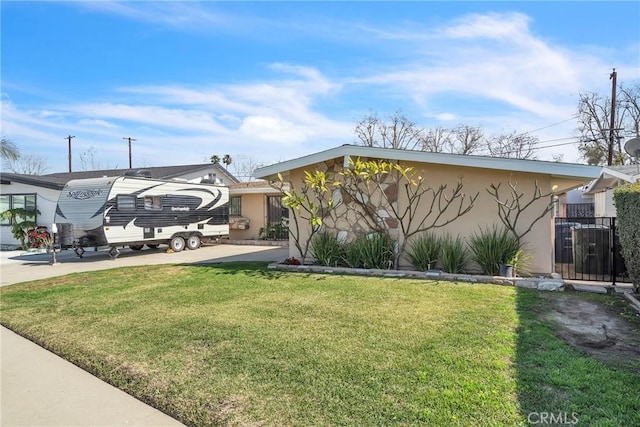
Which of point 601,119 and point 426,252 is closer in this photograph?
point 426,252

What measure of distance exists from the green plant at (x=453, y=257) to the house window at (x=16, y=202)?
58.0 ft

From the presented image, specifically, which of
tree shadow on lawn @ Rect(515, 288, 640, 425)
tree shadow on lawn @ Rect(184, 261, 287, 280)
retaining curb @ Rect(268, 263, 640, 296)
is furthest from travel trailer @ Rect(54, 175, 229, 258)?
tree shadow on lawn @ Rect(515, 288, 640, 425)

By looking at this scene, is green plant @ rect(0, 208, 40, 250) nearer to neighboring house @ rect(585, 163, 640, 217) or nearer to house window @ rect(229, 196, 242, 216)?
house window @ rect(229, 196, 242, 216)

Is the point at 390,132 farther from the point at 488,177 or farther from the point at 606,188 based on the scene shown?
the point at 488,177

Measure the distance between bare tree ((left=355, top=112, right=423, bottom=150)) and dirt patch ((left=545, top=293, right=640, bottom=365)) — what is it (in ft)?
87.8

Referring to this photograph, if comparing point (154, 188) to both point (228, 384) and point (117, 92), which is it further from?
point (228, 384)

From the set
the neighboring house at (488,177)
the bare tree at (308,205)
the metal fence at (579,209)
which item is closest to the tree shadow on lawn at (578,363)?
the neighboring house at (488,177)

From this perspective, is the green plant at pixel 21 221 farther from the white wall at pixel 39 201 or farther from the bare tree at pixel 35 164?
the bare tree at pixel 35 164

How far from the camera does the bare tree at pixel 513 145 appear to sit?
2980 cm

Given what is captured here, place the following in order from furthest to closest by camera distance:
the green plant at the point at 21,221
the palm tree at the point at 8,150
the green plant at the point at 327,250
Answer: the green plant at the point at 21,221
the palm tree at the point at 8,150
the green plant at the point at 327,250

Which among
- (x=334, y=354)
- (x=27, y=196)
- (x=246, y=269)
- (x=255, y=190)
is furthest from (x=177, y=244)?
(x=334, y=354)

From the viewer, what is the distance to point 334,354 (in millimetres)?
3738

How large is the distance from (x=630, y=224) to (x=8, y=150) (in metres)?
20.4

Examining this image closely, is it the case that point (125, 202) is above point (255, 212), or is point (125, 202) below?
above
